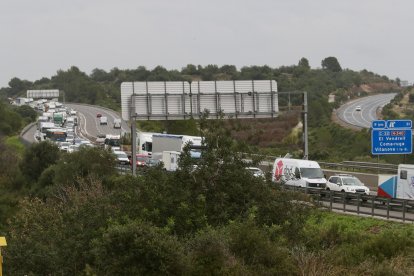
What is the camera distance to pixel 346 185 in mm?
40125

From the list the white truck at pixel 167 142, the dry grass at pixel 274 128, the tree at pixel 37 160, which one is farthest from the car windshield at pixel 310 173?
the dry grass at pixel 274 128

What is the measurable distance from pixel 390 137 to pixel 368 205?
8.09 m

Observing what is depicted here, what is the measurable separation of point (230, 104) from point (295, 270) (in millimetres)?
30681

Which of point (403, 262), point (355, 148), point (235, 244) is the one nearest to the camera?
point (235, 244)

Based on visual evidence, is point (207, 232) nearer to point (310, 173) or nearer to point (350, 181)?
point (350, 181)

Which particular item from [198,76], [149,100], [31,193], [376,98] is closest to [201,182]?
[149,100]

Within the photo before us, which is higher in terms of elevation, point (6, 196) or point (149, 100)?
point (149, 100)

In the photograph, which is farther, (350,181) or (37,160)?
(37,160)

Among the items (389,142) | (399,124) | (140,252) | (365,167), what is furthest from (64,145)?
(140,252)

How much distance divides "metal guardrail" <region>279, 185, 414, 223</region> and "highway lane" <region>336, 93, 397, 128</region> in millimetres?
63813

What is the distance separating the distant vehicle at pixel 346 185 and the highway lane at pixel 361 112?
5807 centimetres

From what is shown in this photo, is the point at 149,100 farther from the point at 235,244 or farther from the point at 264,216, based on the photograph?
the point at 235,244

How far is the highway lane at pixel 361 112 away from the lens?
349 feet

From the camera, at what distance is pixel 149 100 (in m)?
47.2
